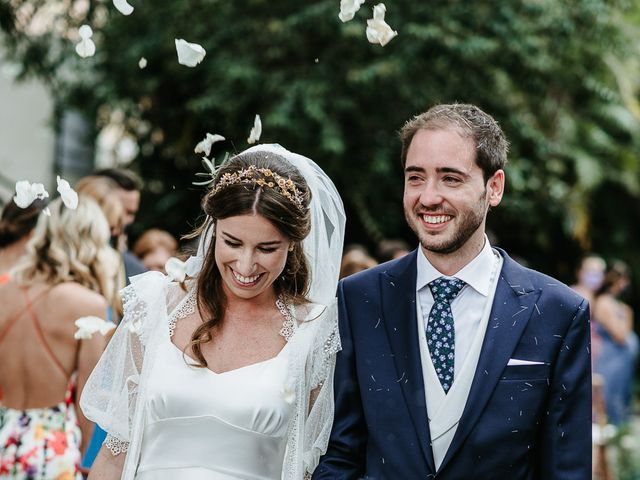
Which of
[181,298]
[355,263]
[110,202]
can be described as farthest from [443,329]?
[355,263]

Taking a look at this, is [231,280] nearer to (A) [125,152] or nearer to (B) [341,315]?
(B) [341,315]

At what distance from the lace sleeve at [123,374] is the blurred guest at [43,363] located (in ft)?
3.08

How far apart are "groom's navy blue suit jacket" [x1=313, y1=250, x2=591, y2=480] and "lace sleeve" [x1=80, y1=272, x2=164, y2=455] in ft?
2.64

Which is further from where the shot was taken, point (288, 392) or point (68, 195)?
point (68, 195)

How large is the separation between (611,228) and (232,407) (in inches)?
456

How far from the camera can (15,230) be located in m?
5.14

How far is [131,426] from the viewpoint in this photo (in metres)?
3.58

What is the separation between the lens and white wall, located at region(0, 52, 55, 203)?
1112cm

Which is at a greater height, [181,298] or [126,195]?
[126,195]

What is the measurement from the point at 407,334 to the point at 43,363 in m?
2.18

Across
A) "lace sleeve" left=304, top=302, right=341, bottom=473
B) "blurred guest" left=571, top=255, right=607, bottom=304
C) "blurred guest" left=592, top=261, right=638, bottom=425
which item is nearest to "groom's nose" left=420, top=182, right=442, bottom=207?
"lace sleeve" left=304, top=302, right=341, bottom=473

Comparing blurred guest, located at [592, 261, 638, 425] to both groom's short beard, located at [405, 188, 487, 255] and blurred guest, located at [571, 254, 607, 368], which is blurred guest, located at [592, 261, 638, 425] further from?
groom's short beard, located at [405, 188, 487, 255]

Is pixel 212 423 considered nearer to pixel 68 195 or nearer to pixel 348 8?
pixel 68 195

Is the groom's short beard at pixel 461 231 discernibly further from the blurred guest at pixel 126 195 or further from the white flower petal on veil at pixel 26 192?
the blurred guest at pixel 126 195
